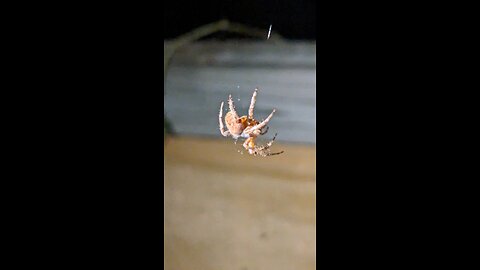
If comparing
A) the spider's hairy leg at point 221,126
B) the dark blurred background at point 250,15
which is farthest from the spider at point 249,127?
the dark blurred background at point 250,15

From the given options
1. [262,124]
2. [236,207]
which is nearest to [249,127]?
[262,124]

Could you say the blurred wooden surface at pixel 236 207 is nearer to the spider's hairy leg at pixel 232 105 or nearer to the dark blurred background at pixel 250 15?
the spider's hairy leg at pixel 232 105

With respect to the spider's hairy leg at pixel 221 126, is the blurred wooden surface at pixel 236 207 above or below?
below

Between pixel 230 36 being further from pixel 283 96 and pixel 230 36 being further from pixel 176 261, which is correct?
pixel 176 261

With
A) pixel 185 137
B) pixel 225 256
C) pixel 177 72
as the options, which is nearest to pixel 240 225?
pixel 225 256

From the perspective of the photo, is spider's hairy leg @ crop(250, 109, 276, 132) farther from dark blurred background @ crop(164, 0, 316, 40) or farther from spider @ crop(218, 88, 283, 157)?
dark blurred background @ crop(164, 0, 316, 40)

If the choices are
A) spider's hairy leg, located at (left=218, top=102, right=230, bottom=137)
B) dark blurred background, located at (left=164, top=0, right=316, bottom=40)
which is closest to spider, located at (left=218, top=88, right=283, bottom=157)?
spider's hairy leg, located at (left=218, top=102, right=230, bottom=137)

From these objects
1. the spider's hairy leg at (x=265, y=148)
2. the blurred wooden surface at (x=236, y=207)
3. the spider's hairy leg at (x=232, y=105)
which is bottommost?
the blurred wooden surface at (x=236, y=207)
